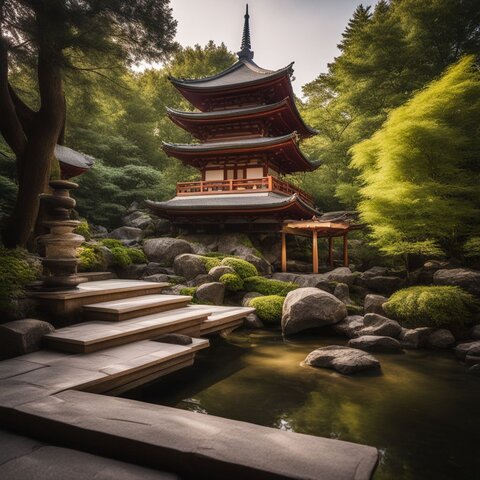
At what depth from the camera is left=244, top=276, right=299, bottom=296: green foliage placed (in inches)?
412

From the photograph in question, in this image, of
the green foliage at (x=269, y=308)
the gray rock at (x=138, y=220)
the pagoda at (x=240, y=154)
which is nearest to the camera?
the green foliage at (x=269, y=308)

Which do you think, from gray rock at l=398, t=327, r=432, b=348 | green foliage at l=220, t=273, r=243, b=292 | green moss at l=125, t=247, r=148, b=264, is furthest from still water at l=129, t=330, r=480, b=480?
green moss at l=125, t=247, r=148, b=264

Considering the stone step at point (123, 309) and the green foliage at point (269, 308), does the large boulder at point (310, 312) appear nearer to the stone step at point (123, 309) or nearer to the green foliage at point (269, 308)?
the green foliage at point (269, 308)

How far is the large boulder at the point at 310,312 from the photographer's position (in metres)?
7.83

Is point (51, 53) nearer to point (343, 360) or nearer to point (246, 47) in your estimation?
point (343, 360)

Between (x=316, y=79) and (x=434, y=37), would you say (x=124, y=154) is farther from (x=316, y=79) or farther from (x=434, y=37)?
(x=434, y=37)

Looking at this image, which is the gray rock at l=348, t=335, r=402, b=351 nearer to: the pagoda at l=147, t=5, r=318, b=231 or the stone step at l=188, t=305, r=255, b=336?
the stone step at l=188, t=305, r=255, b=336

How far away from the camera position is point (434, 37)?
1842 centimetres

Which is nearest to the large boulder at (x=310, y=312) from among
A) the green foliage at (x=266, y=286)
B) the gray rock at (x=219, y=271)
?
the green foliage at (x=266, y=286)

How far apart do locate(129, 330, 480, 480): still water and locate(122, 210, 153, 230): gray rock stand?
14.2 meters

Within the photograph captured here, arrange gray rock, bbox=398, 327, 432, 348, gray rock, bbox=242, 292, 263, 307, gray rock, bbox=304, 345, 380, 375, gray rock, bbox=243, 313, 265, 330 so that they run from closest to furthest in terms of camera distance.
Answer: gray rock, bbox=304, 345, 380, 375
gray rock, bbox=398, 327, 432, 348
gray rock, bbox=243, 313, 265, 330
gray rock, bbox=242, 292, 263, 307

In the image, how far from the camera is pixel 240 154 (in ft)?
56.1

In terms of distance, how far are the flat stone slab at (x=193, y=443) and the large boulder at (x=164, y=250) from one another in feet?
34.9

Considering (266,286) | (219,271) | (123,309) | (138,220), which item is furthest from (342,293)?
(138,220)
